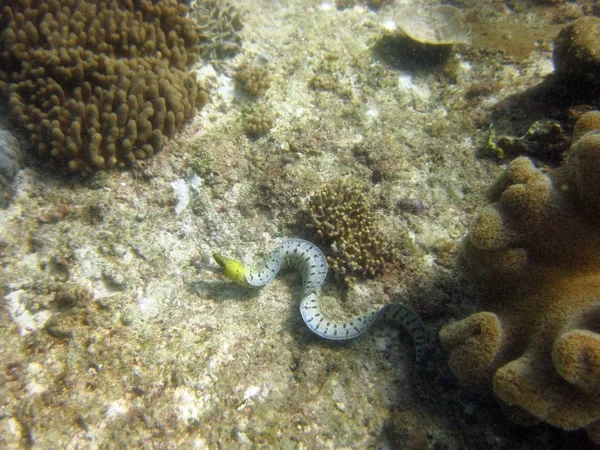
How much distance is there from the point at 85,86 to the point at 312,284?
452cm

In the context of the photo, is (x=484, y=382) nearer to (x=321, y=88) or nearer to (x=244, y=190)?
(x=244, y=190)

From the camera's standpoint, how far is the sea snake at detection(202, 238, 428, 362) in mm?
4324

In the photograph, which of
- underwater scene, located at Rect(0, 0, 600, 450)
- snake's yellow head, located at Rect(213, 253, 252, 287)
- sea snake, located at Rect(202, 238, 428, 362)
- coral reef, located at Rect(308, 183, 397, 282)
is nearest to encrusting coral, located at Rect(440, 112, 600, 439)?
underwater scene, located at Rect(0, 0, 600, 450)

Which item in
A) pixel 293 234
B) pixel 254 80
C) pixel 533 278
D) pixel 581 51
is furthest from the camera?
pixel 254 80

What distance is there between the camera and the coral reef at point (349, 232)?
15.5 feet

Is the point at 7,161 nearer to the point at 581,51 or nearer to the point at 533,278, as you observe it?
the point at 533,278

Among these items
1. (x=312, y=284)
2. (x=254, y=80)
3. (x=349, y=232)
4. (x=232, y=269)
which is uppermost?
(x=254, y=80)

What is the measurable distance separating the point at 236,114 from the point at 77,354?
4.39m

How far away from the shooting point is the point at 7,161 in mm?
4715

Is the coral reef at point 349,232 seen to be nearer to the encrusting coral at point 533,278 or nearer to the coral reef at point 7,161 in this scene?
the encrusting coral at point 533,278

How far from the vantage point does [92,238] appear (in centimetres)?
486

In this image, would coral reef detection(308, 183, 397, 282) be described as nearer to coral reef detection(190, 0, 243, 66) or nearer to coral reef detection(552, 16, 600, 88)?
coral reef detection(552, 16, 600, 88)

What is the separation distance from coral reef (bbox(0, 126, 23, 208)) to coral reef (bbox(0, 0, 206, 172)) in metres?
0.26

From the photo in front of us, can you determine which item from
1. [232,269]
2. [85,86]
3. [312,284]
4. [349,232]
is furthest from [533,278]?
[85,86]
